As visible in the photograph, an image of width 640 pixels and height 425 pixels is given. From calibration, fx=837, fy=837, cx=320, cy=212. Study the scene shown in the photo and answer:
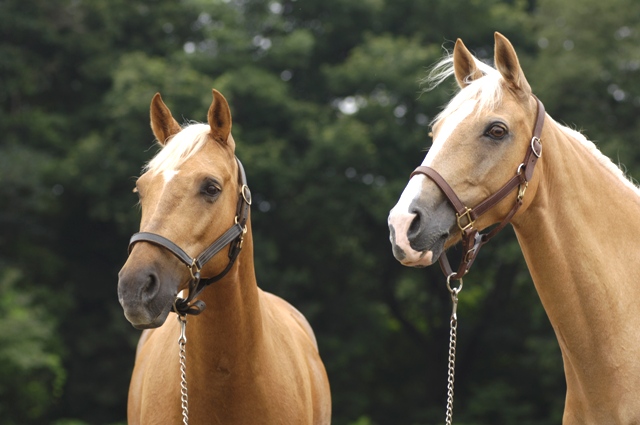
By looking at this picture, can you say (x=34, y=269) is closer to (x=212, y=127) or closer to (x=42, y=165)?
(x=42, y=165)

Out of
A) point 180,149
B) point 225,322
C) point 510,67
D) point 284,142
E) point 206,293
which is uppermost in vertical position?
point 284,142

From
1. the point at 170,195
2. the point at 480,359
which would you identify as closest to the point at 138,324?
the point at 170,195

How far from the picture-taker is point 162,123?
486 cm

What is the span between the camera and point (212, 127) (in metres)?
4.62

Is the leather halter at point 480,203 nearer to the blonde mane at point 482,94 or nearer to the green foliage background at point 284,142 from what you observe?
the blonde mane at point 482,94

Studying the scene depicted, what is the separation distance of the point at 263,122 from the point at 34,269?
656 centimetres

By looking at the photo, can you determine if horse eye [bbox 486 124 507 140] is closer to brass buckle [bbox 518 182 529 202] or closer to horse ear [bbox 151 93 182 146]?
brass buckle [bbox 518 182 529 202]

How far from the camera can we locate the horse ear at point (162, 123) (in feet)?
15.7

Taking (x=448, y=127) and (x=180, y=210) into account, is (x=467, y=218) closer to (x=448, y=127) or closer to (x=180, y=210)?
(x=448, y=127)

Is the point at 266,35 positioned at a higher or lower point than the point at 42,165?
higher

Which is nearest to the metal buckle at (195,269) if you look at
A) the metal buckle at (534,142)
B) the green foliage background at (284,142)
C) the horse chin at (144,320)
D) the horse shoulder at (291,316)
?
the horse chin at (144,320)

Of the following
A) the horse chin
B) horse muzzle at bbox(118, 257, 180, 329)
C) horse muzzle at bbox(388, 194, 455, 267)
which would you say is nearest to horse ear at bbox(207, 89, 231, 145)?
horse muzzle at bbox(118, 257, 180, 329)

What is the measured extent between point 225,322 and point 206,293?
0.62 feet

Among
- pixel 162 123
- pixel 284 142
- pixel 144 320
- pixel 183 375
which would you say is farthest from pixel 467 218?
pixel 284 142
